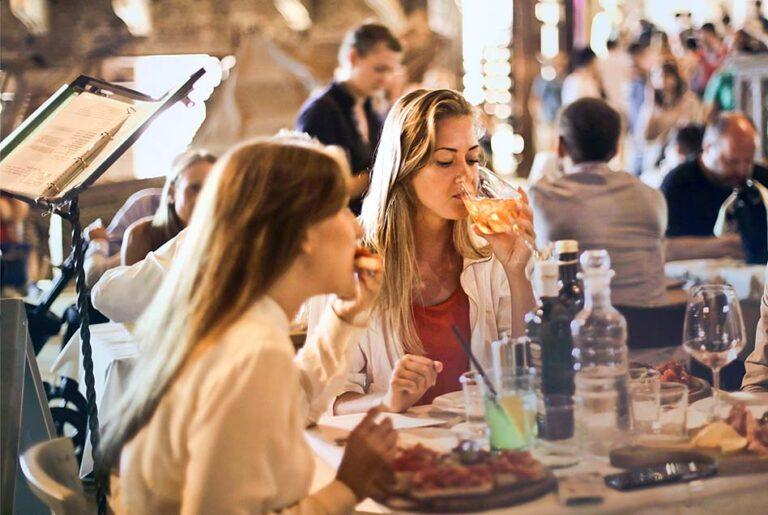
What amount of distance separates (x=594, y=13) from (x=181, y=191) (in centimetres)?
667

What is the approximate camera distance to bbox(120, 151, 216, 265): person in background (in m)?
3.56

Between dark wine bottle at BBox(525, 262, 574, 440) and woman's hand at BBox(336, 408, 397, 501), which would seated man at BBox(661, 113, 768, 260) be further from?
woman's hand at BBox(336, 408, 397, 501)

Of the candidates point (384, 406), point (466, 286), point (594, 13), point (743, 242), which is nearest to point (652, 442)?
point (384, 406)

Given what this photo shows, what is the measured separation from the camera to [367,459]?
134 centimetres

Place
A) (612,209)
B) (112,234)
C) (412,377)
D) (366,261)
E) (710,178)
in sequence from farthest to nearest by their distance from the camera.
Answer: (710,178), (112,234), (612,209), (412,377), (366,261)

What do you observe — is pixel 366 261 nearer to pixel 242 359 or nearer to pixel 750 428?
pixel 242 359

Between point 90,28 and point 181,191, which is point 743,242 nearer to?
point 181,191

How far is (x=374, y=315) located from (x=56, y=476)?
2.69 feet

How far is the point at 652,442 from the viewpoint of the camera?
1.54 meters

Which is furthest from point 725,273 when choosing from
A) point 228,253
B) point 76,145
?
point 228,253

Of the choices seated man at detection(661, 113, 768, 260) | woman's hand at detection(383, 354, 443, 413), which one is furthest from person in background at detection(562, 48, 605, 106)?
woman's hand at detection(383, 354, 443, 413)

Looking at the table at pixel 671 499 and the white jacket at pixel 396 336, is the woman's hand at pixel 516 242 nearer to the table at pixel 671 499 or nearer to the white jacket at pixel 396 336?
the white jacket at pixel 396 336

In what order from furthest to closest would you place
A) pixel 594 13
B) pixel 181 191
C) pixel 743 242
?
pixel 594 13
pixel 743 242
pixel 181 191

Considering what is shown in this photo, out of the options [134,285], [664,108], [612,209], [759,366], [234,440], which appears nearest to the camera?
[234,440]
